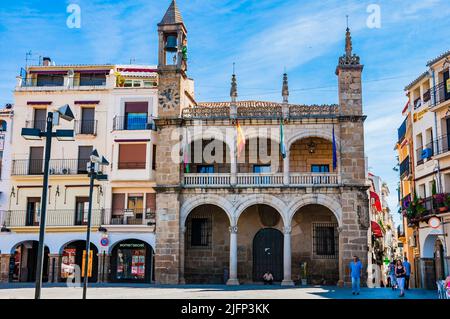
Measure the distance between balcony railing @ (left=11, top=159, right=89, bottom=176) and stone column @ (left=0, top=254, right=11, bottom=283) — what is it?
4.83m

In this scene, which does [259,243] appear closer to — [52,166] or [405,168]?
[405,168]

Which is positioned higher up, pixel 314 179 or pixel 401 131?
pixel 401 131

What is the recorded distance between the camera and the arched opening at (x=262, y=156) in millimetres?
30138

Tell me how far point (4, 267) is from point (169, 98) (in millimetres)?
13408

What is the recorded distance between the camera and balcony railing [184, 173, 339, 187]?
2777 centimetres

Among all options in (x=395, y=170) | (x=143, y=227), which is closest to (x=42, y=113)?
(x=143, y=227)

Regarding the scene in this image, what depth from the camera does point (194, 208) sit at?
29.6 meters

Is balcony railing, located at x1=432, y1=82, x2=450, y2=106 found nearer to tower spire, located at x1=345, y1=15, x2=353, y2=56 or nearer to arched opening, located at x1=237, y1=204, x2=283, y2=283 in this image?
tower spire, located at x1=345, y1=15, x2=353, y2=56

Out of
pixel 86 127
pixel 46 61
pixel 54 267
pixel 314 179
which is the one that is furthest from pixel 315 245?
pixel 46 61

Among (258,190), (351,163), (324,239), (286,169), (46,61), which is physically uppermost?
(46,61)

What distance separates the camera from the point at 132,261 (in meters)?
31.0

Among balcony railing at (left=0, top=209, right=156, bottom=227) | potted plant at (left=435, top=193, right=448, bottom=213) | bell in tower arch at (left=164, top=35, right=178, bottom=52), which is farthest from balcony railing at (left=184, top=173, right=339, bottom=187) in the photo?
bell in tower arch at (left=164, top=35, right=178, bottom=52)
